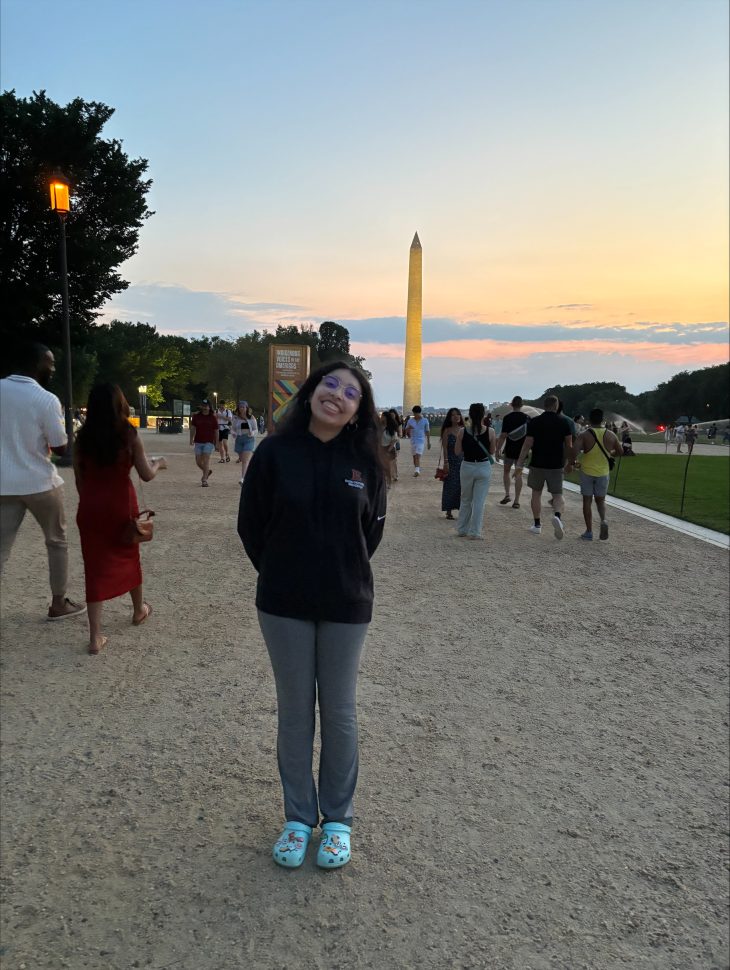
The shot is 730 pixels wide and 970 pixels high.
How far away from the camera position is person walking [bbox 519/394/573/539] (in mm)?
10164

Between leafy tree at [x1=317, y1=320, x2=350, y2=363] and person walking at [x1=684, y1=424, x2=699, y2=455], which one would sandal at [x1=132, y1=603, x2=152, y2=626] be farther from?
leafy tree at [x1=317, y1=320, x2=350, y2=363]

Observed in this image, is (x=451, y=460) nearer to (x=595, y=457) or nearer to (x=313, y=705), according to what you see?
(x=595, y=457)

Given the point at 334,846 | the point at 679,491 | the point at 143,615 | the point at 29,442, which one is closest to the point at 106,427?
the point at 29,442

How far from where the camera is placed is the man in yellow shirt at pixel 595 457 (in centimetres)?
976

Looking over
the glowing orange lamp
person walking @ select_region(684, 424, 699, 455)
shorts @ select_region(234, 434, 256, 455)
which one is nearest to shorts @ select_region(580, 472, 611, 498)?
person walking @ select_region(684, 424, 699, 455)

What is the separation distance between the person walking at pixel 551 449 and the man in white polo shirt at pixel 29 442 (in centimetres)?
664

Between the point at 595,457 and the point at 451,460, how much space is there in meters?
2.26

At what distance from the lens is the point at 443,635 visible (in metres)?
5.79

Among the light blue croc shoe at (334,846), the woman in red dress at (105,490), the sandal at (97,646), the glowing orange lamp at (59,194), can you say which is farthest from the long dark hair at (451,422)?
the light blue croc shoe at (334,846)

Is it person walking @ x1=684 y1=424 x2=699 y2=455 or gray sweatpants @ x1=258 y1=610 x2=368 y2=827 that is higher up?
person walking @ x1=684 y1=424 x2=699 y2=455

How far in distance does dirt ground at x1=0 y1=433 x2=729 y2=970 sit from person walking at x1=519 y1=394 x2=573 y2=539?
3784mm

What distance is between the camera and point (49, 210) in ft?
69.3

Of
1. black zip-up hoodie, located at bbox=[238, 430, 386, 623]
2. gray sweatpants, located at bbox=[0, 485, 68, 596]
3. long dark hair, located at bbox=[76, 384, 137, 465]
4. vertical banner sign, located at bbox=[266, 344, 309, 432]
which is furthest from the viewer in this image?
vertical banner sign, located at bbox=[266, 344, 309, 432]

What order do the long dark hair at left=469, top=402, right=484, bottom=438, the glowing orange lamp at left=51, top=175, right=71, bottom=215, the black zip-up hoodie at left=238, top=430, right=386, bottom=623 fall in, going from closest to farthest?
the black zip-up hoodie at left=238, top=430, right=386, bottom=623 → the long dark hair at left=469, top=402, right=484, bottom=438 → the glowing orange lamp at left=51, top=175, right=71, bottom=215
